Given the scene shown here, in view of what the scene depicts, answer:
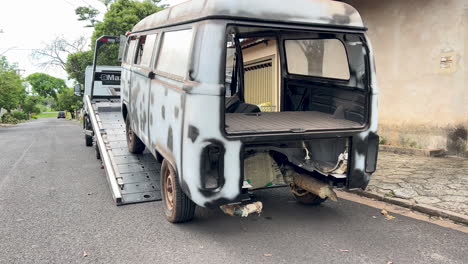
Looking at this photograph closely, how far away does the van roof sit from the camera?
12.1 feet

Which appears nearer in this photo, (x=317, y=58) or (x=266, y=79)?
(x=317, y=58)

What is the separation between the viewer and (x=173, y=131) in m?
4.16

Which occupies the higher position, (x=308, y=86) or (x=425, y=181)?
(x=308, y=86)

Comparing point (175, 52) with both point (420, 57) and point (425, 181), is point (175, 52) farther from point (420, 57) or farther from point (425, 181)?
point (420, 57)

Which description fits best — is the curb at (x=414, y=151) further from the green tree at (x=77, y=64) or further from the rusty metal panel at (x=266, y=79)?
the green tree at (x=77, y=64)

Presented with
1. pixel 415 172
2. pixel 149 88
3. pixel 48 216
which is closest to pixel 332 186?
pixel 149 88

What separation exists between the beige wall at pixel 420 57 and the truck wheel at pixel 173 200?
6179 mm

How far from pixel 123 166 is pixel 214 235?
255 centimetres

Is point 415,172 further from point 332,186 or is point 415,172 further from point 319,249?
point 319,249

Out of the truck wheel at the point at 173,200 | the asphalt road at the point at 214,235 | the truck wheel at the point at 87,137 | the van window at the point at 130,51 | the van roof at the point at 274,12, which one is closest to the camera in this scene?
the van roof at the point at 274,12

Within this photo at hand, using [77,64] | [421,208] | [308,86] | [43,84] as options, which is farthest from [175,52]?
[43,84]

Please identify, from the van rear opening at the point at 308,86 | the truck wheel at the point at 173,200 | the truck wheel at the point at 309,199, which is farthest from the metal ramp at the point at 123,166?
the truck wheel at the point at 309,199

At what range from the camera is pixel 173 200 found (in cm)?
454

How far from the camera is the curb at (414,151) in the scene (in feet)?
27.0
